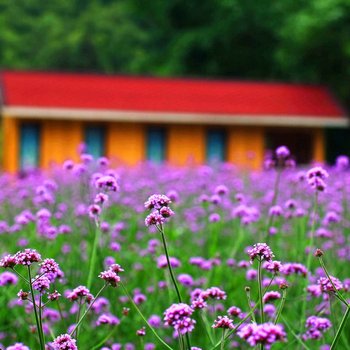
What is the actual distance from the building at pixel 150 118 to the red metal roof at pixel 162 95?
0.03m

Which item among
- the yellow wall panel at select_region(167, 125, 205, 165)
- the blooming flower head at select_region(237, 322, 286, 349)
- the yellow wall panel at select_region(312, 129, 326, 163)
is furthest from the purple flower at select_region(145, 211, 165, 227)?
the yellow wall panel at select_region(312, 129, 326, 163)

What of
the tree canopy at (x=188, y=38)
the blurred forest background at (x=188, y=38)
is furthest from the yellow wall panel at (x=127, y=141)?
the tree canopy at (x=188, y=38)

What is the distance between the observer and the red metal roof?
2078 cm

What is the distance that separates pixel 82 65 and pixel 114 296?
38.6m

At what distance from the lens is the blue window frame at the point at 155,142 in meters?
22.0

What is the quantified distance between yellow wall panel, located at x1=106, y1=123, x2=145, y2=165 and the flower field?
41.6 ft

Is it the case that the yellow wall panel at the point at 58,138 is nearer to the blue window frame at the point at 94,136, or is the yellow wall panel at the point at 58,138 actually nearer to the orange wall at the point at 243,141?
the blue window frame at the point at 94,136

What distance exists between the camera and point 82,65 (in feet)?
138

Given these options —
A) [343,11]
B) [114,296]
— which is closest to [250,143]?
[343,11]

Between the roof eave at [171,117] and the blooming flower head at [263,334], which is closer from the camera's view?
the blooming flower head at [263,334]

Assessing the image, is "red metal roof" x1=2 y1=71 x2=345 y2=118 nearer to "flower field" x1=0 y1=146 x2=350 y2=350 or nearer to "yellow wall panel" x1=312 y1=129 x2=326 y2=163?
"yellow wall panel" x1=312 y1=129 x2=326 y2=163

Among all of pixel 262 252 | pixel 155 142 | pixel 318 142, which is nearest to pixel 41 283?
pixel 262 252

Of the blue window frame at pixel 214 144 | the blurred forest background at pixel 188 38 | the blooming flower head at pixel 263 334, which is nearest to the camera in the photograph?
the blooming flower head at pixel 263 334

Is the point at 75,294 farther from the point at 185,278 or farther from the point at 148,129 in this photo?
the point at 148,129
